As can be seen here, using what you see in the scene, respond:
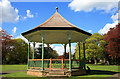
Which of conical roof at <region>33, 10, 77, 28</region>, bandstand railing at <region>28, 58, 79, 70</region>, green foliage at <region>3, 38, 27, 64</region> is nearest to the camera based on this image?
bandstand railing at <region>28, 58, 79, 70</region>

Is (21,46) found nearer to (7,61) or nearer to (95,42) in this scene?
(7,61)

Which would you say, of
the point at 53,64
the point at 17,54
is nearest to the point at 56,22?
the point at 53,64

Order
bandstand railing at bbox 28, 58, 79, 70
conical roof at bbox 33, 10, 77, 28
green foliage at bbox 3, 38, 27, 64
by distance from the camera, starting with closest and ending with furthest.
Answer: bandstand railing at bbox 28, 58, 79, 70 → conical roof at bbox 33, 10, 77, 28 → green foliage at bbox 3, 38, 27, 64

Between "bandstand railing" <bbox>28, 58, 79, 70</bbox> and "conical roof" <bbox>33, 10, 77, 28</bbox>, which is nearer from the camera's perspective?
"bandstand railing" <bbox>28, 58, 79, 70</bbox>

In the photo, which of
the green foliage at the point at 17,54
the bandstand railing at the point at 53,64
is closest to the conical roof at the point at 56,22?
the bandstand railing at the point at 53,64

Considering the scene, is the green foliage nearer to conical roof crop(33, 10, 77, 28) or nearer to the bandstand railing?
the bandstand railing

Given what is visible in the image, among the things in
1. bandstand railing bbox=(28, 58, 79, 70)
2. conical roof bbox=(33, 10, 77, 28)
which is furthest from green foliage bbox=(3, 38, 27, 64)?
conical roof bbox=(33, 10, 77, 28)

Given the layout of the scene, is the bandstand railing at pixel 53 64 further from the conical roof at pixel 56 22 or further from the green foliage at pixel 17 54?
the green foliage at pixel 17 54

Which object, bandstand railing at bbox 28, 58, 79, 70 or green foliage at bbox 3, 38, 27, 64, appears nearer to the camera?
bandstand railing at bbox 28, 58, 79, 70

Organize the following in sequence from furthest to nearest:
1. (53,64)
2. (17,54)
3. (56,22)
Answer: (17,54), (56,22), (53,64)

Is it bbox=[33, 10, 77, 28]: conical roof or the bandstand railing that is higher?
bbox=[33, 10, 77, 28]: conical roof

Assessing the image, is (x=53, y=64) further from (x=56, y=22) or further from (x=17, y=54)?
(x=17, y=54)

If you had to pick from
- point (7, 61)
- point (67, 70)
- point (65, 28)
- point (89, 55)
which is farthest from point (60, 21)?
point (7, 61)

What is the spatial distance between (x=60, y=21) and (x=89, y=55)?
35.6m
